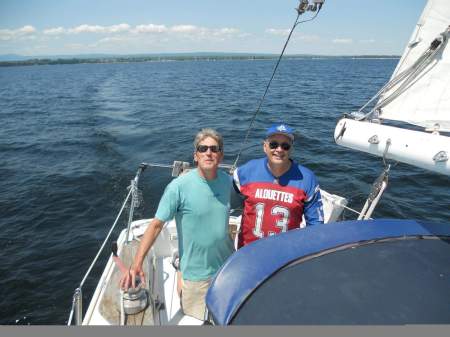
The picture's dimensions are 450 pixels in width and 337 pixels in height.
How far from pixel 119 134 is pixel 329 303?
55.8ft

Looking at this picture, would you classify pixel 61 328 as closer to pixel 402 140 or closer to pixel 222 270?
pixel 222 270

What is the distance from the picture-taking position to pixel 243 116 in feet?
70.4

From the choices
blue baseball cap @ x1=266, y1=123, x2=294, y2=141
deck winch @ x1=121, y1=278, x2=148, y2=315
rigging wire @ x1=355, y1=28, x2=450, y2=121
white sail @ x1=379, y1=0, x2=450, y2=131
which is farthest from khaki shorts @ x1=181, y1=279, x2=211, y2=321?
white sail @ x1=379, y1=0, x2=450, y2=131

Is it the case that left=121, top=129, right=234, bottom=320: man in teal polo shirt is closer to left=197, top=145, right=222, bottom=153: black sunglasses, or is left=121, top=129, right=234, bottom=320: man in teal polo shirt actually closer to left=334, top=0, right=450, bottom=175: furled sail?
left=197, top=145, right=222, bottom=153: black sunglasses

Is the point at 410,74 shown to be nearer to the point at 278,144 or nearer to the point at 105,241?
the point at 278,144

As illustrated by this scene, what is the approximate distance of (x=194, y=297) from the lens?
322cm

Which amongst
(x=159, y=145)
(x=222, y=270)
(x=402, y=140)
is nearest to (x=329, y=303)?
(x=222, y=270)

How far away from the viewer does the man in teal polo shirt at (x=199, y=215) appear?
2693 millimetres

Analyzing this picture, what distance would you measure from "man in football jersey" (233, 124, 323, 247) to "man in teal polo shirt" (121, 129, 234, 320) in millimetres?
293

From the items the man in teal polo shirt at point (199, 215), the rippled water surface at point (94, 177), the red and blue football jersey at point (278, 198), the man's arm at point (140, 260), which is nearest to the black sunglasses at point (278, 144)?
the red and blue football jersey at point (278, 198)

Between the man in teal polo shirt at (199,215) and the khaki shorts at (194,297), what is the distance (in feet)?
0.07

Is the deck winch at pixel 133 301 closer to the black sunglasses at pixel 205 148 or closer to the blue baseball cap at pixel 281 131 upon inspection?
the black sunglasses at pixel 205 148

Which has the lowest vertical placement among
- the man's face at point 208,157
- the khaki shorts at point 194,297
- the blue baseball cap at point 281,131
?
the khaki shorts at point 194,297

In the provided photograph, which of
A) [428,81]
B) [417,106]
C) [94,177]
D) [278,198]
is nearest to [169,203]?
[278,198]
